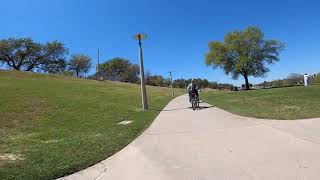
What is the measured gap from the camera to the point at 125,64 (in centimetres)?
12812

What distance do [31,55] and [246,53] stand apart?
52658mm

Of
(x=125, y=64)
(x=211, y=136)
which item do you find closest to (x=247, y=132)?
(x=211, y=136)

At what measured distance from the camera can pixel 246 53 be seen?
67.3 metres

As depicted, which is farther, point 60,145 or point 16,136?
point 16,136

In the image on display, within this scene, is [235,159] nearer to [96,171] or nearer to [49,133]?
[96,171]

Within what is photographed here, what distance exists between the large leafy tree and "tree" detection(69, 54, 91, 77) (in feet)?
35.8

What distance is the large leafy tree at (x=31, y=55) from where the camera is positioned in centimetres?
8525

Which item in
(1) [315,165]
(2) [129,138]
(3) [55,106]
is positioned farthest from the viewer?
(3) [55,106]

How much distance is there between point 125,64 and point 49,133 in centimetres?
11711

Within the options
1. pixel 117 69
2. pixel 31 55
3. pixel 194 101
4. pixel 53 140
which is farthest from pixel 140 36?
pixel 117 69

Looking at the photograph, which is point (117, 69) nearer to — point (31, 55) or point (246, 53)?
point (31, 55)

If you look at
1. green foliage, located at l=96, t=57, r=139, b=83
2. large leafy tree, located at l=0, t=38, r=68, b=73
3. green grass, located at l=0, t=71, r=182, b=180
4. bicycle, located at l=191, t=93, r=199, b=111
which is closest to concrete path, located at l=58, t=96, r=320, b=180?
green grass, located at l=0, t=71, r=182, b=180

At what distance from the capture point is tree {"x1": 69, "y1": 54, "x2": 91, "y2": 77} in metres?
107

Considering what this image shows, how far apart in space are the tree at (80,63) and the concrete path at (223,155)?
99.9 m
